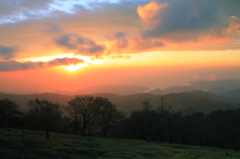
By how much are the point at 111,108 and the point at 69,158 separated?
4009cm

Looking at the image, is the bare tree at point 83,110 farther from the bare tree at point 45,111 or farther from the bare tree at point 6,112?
the bare tree at point 6,112

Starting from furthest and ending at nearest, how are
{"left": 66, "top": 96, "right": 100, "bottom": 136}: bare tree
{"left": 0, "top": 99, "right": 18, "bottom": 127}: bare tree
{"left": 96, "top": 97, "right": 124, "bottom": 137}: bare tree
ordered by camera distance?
{"left": 96, "top": 97, "right": 124, "bottom": 137}: bare tree
{"left": 0, "top": 99, "right": 18, "bottom": 127}: bare tree
{"left": 66, "top": 96, "right": 100, "bottom": 136}: bare tree

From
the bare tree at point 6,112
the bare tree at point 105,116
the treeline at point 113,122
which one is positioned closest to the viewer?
the treeline at point 113,122

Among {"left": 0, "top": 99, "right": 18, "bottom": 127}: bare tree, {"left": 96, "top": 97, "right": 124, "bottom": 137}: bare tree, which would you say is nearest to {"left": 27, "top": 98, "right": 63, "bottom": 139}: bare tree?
{"left": 96, "top": 97, "right": 124, "bottom": 137}: bare tree

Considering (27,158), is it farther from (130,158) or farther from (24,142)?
Answer: (130,158)

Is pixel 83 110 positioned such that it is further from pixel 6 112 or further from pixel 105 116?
pixel 6 112

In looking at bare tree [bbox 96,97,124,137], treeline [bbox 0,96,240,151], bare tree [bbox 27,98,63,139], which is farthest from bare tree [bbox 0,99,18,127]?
bare tree [bbox 96,97,124,137]

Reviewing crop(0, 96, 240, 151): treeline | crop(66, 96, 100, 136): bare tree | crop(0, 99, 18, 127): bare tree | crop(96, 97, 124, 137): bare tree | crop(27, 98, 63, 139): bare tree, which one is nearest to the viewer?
crop(27, 98, 63, 139): bare tree

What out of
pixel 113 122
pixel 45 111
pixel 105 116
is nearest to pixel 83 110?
pixel 105 116

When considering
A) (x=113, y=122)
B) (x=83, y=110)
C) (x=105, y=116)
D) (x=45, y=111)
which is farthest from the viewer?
(x=113, y=122)

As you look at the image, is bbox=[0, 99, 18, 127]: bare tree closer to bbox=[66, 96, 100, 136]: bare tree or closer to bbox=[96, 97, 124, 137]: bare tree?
bbox=[66, 96, 100, 136]: bare tree

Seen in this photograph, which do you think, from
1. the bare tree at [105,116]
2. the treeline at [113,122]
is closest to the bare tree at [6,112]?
the treeline at [113,122]

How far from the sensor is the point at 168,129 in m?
64.0

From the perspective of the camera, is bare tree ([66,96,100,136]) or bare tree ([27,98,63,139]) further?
bare tree ([66,96,100,136])
